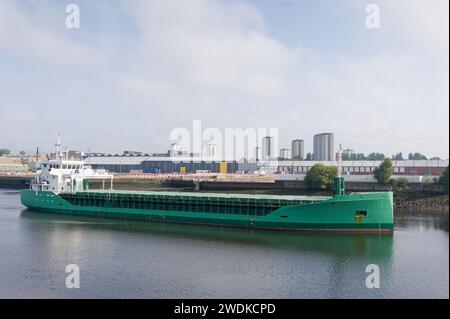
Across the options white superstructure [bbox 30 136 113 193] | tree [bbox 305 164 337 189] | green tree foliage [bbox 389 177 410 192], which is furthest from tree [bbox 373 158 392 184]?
white superstructure [bbox 30 136 113 193]

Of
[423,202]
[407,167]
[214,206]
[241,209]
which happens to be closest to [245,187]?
[423,202]

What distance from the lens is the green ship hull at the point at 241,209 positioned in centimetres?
3359

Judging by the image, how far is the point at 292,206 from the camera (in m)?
34.8

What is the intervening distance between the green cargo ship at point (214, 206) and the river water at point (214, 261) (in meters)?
1.17

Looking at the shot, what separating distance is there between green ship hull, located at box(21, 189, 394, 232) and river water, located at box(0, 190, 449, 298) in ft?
3.68

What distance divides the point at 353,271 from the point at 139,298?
41.1 feet

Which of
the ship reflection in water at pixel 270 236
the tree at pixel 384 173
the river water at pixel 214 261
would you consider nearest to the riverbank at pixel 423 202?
the tree at pixel 384 173

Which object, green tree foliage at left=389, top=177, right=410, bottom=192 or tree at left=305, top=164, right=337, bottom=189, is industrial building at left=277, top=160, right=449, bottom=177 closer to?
green tree foliage at left=389, top=177, right=410, bottom=192

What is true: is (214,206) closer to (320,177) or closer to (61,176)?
(61,176)

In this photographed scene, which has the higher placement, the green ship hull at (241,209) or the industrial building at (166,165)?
the industrial building at (166,165)

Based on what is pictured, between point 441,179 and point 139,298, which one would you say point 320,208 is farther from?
point 441,179

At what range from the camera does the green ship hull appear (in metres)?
33.6

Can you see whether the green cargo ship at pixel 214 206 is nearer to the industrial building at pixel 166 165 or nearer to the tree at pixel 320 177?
the tree at pixel 320 177

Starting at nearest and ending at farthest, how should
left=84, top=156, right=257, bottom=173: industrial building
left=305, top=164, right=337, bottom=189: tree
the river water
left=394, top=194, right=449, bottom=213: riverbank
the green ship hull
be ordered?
the river water < the green ship hull < left=394, top=194, right=449, bottom=213: riverbank < left=305, top=164, right=337, bottom=189: tree < left=84, top=156, right=257, bottom=173: industrial building
